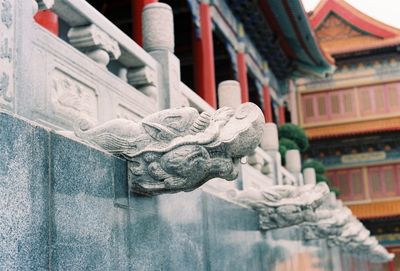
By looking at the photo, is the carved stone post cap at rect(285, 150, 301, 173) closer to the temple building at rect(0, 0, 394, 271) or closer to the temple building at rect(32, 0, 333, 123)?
the temple building at rect(32, 0, 333, 123)

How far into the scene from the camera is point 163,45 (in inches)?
244

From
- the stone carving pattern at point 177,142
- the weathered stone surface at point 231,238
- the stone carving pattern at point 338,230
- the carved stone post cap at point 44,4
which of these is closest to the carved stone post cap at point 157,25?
the weathered stone surface at point 231,238

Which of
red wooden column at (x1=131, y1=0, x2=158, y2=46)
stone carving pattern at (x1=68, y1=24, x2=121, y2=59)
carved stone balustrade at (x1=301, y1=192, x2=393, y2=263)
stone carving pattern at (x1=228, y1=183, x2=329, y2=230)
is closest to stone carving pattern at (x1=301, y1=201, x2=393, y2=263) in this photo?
carved stone balustrade at (x1=301, y1=192, x2=393, y2=263)

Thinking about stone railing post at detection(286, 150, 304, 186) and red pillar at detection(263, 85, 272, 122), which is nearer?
stone railing post at detection(286, 150, 304, 186)

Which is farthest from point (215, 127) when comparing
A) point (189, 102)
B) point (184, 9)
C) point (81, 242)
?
point (184, 9)

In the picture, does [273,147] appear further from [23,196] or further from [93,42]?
[23,196]

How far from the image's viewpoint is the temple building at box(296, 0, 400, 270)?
1073 inches

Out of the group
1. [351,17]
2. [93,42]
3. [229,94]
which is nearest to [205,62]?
[229,94]

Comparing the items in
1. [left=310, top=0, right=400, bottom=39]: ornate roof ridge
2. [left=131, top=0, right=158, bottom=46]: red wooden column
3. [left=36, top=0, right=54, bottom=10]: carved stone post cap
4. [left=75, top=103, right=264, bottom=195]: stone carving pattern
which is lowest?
[left=75, top=103, right=264, bottom=195]: stone carving pattern

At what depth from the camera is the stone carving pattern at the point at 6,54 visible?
358 centimetres

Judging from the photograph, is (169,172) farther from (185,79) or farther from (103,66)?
(185,79)

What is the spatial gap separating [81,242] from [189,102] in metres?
3.98

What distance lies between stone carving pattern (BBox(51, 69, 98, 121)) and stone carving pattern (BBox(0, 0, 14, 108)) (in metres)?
0.73

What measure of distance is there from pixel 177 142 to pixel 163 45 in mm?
2607
